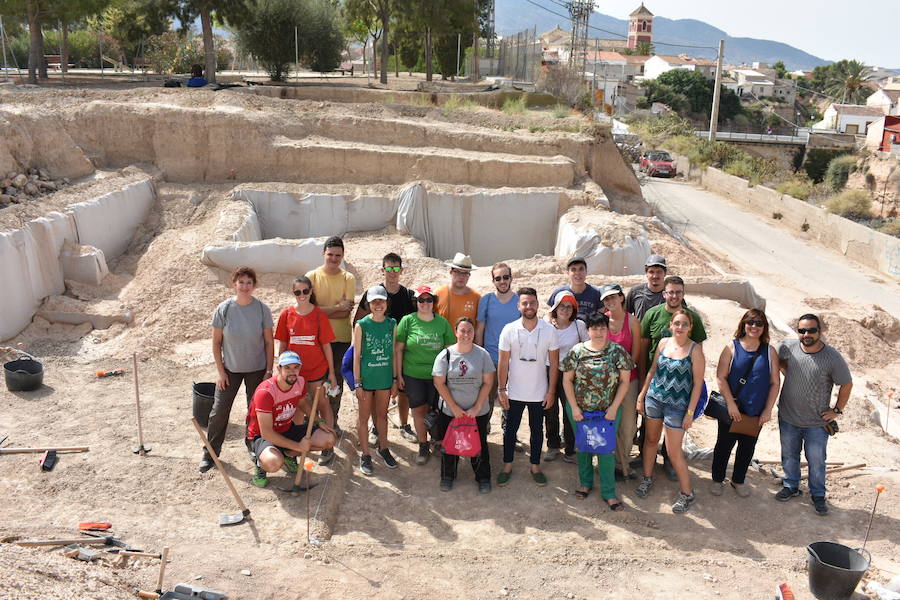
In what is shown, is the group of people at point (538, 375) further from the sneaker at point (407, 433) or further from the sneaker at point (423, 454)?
the sneaker at point (407, 433)

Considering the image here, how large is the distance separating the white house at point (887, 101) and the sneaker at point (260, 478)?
7806cm

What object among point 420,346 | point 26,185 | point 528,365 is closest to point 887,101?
point 26,185

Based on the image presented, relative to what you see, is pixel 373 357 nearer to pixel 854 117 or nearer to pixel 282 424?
pixel 282 424

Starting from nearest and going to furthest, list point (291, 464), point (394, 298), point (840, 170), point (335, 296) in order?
point (291, 464) < point (394, 298) < point (335, 296) < point (840, 170)

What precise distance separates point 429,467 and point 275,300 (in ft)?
19.8

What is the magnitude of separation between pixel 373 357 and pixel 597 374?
1874mm

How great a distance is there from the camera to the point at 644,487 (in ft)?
19.9

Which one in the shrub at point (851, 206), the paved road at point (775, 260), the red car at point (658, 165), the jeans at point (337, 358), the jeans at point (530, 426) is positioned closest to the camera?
the jeans at point (530, 426)

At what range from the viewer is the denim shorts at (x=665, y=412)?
5.74m

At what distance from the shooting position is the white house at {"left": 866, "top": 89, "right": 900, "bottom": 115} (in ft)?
233

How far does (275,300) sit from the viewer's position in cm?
1176

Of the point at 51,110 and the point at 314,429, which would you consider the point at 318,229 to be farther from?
the point at 314,429

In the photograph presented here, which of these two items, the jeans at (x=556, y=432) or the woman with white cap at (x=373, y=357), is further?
the jeans at (x=556, y=432)

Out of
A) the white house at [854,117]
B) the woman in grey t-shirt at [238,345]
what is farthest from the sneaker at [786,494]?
the white house at [854,117]
